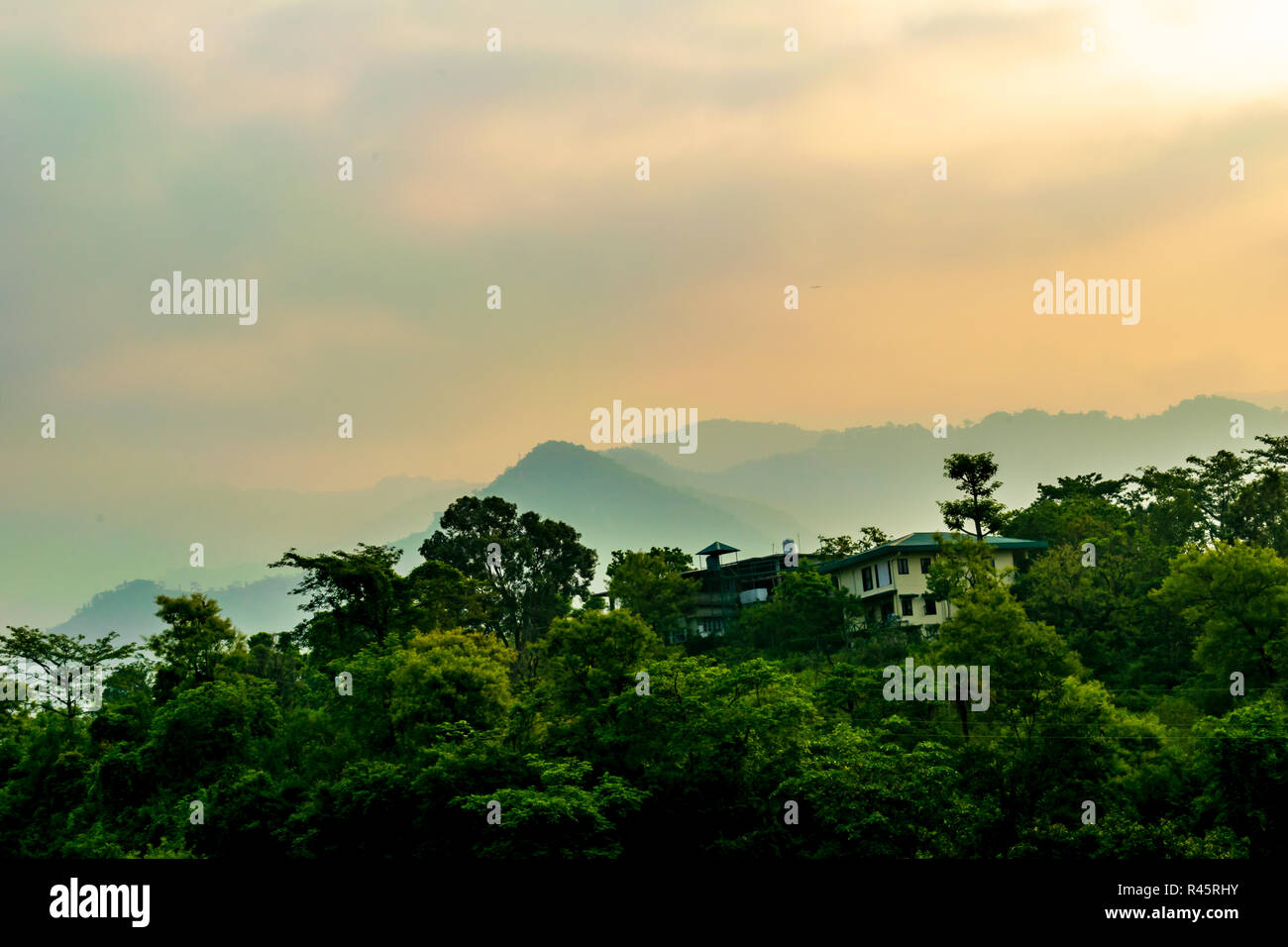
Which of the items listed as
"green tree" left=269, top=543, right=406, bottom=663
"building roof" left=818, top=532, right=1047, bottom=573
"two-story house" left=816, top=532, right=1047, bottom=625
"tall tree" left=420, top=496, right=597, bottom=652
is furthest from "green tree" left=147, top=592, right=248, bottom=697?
"building roof" left=818, top=532, right=1047, bottom=573

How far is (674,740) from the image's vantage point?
103 ft

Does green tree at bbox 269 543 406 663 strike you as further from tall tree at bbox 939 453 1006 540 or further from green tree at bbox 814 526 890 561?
green tree at bbox 814 526 890 561

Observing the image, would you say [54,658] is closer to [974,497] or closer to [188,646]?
[188,646]

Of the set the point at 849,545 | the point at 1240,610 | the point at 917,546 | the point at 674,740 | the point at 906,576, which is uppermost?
the point at 849,545

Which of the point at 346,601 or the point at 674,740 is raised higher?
the point at 346,601

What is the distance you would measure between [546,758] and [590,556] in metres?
38.1

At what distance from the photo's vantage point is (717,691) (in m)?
32.1

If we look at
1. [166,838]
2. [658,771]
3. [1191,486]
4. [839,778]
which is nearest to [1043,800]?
[839,778]

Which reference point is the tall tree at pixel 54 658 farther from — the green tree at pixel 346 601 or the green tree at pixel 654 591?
the green tree at pixel 654 591

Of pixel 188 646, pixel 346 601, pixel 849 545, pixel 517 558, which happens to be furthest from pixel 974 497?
pixel 188 646

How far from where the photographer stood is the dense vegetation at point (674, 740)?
2831 centimetres

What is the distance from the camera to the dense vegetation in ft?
92.9

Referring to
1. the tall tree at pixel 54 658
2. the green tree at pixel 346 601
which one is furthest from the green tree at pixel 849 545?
the tall tree at pixel 54 658

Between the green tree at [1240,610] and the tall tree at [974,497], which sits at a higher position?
the tall tree at [974,497]
